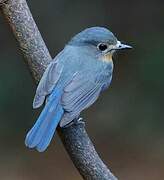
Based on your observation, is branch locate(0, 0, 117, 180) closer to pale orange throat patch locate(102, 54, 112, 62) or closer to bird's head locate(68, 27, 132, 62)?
bird's head locate(68, 27, 132, 62)

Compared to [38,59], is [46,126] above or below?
below

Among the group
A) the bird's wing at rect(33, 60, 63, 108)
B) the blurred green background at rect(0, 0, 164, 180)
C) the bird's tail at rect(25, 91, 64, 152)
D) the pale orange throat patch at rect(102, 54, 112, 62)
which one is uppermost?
the bird's wing at rect(33, 60, 63, 108)

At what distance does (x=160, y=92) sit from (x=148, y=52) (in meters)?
0.46

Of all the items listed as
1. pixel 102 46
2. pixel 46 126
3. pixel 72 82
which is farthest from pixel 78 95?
pixel 102 46

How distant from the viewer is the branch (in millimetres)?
3008

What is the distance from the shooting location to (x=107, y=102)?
784 centimetres

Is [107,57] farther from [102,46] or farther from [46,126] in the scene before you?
[46,126]

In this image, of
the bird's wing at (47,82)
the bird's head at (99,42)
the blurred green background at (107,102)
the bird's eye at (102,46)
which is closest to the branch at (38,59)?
the bird's wing at (47,82)

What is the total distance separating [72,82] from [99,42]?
33cm

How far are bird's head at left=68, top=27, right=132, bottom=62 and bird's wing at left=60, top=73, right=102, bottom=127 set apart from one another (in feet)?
0.70

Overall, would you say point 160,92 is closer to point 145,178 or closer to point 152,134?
point 152,134

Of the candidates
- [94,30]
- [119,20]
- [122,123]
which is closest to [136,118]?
[122,123]

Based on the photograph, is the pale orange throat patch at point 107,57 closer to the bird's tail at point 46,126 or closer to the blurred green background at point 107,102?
the bird's tail at point 46,126

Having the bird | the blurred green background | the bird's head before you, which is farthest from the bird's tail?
the blurred green background
